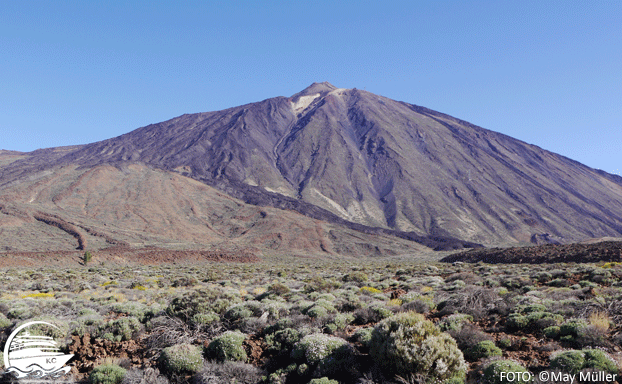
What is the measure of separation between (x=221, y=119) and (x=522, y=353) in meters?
164

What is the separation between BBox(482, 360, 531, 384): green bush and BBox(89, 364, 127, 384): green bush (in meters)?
5.58

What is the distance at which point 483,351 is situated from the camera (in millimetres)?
6004

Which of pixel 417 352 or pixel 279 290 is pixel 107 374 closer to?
pixel 417 352

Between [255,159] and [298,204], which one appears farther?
[255,159]

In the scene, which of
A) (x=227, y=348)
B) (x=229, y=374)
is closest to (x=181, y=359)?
(x=227, y=348)

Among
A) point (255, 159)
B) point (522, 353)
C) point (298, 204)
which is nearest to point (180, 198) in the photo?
point (298, 204)

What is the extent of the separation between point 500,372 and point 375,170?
12315cm

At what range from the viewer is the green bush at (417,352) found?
16.5 feet

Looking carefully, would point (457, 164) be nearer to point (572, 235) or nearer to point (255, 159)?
point (572, 235)

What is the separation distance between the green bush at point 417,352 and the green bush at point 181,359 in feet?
9.93

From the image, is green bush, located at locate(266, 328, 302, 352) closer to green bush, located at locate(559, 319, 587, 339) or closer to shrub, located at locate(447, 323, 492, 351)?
shrub, located at locate(447, 323, 492, 351)

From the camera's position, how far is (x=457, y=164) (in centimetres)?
13200

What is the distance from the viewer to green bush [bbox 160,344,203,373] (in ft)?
20.6

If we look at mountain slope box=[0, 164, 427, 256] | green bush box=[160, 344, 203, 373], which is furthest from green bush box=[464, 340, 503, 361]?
mountain slope box=[0, 164, 427, 256]
